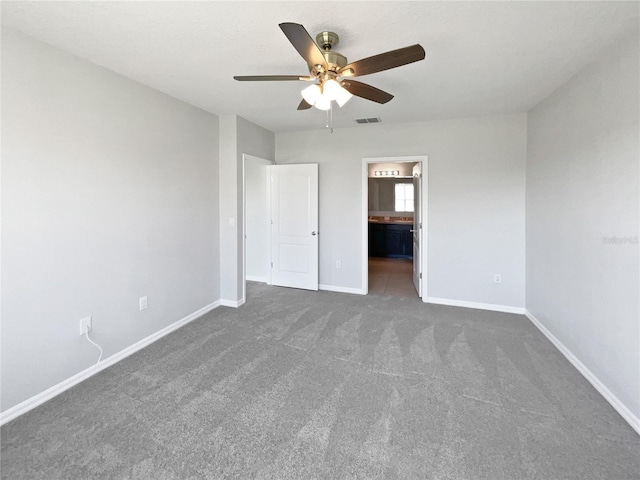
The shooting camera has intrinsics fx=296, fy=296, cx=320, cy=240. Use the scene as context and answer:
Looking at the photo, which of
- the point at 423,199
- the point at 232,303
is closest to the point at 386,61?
the point at 423,199

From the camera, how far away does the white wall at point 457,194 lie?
3736 mm

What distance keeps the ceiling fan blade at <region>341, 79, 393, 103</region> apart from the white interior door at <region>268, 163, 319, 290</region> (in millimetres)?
2280

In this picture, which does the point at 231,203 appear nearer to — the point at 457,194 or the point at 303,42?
the point at 303,42

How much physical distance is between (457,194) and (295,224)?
238 centimetres

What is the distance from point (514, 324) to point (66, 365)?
430 cm

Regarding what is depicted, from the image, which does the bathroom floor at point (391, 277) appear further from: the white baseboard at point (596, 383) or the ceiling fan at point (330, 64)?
the ceiling fan at point (330, 64)

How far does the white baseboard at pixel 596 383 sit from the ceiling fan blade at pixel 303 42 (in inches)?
113

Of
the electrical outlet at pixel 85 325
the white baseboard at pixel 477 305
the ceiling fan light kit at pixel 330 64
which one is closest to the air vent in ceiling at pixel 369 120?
the ceiling fan light kit at pixel 330 64

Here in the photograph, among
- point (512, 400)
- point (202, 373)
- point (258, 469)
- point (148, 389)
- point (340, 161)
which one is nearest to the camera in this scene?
point (258, 469)

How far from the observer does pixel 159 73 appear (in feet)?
8.38

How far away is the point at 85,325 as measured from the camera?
2.37 meters

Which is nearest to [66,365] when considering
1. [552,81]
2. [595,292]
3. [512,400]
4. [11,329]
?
[11,329]

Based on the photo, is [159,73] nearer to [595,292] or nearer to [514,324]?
[595,292]

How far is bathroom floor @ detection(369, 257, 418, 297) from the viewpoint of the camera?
4680 millimetres
